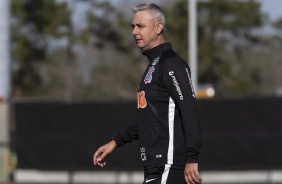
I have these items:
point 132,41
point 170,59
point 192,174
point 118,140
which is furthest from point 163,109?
point 132,41

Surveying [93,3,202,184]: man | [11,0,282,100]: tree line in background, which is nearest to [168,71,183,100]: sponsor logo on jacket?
[93,3,202,184]: man

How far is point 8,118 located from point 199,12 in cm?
2649

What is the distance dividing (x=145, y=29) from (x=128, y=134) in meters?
1.00

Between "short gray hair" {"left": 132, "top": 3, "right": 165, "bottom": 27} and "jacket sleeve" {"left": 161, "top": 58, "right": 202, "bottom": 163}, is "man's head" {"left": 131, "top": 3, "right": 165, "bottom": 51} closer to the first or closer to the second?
"short gray hair" {"left": 132, "top": 3, "right": 165, "bottom": 27}

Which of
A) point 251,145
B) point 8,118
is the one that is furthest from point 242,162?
point 8,118

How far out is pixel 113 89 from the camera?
205ft

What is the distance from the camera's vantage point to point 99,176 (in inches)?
701

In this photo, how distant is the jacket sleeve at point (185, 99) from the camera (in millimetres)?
5816

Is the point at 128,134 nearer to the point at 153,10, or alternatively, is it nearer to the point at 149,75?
the point at 149,75

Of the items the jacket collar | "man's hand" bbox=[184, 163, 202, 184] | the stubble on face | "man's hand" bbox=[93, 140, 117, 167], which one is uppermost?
the stubble on face

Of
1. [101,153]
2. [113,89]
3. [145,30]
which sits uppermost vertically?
[113,89]

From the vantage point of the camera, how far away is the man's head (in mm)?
6176

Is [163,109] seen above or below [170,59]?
below

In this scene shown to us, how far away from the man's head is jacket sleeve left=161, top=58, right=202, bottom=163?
27cm
